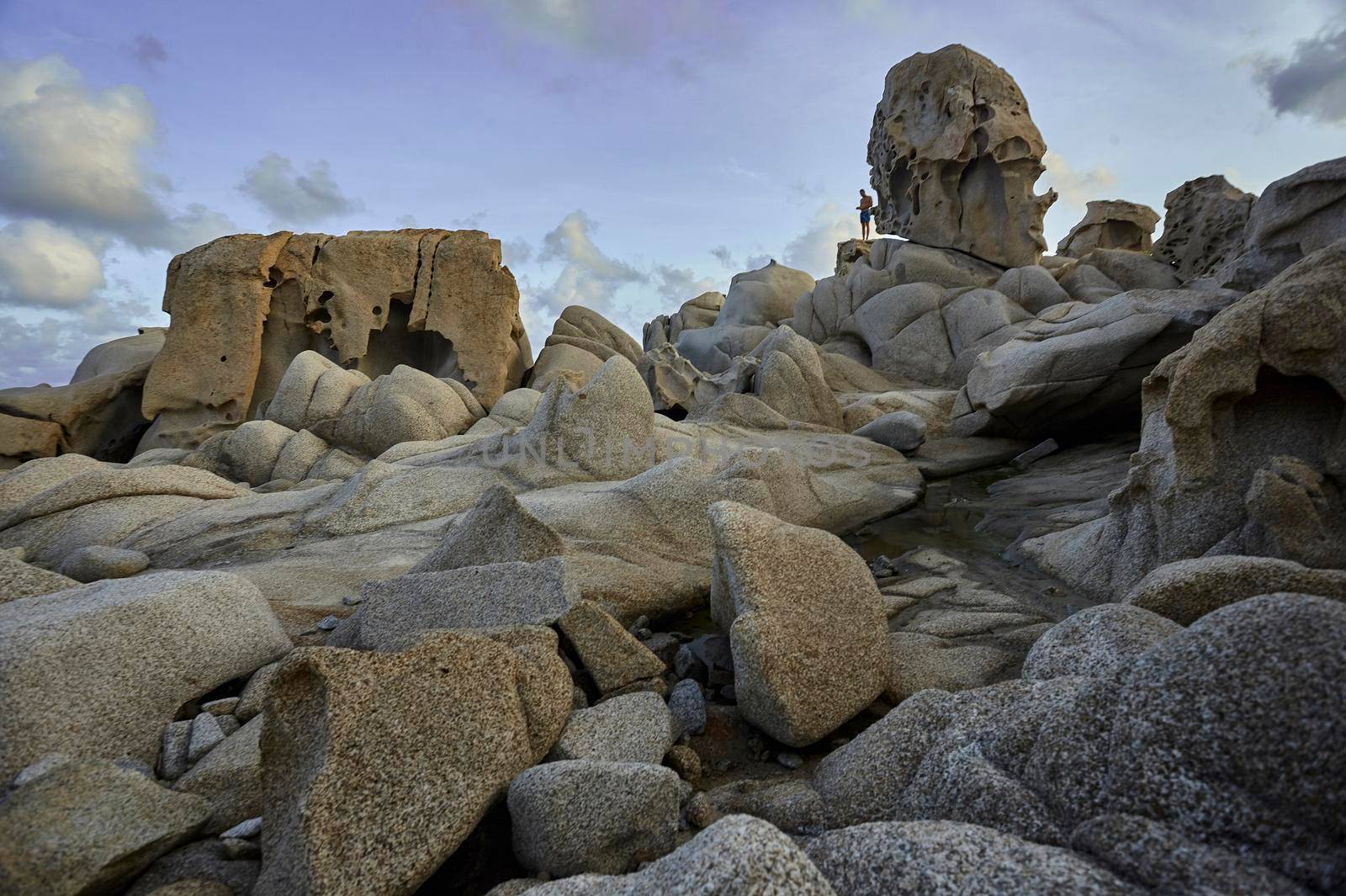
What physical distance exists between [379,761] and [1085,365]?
1039cm

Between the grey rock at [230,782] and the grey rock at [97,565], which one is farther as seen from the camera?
the grey rock at [97,565]

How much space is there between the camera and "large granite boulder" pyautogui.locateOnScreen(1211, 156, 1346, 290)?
8914 millimetres

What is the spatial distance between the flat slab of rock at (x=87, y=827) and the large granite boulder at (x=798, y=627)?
89.8 inches

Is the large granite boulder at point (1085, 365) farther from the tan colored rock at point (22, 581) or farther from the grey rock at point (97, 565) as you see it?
the tan colored rock at point (22, 581)

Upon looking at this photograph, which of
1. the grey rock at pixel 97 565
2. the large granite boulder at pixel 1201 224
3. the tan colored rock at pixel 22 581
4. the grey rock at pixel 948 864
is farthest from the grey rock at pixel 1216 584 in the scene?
the large granite boulder at pixel 1201 224

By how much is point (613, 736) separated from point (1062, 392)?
9.44m

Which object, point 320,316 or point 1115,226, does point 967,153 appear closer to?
point 1115,226

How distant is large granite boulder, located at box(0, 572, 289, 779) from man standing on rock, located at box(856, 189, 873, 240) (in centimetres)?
2541

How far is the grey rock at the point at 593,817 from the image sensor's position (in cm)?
236

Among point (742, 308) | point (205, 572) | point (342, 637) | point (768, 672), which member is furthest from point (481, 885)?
point (742, 308)

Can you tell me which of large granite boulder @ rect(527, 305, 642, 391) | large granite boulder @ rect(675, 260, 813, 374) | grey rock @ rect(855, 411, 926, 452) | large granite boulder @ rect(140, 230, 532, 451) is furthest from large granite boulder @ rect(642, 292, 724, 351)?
grey rock @ rect(855, 411, 926, 452)

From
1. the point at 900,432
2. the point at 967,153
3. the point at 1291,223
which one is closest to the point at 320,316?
the point at 900,432

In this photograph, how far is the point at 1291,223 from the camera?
9.33m

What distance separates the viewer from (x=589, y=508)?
5852 mm
